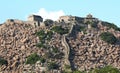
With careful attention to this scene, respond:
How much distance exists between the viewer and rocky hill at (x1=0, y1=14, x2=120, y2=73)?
167875 mm

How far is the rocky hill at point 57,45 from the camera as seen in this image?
167875 millimetres

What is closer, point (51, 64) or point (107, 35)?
point (51, 64)

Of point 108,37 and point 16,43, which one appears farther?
point 108,37

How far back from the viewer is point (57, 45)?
17412cm

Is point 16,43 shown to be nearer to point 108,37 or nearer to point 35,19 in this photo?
point 35,19

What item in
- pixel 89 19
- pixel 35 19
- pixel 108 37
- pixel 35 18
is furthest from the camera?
pixel 89 19

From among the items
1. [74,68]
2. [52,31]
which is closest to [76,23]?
[52,31]

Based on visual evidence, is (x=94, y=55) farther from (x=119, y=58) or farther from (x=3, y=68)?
(x=3, y=68)

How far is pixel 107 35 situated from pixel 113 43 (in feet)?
7.59

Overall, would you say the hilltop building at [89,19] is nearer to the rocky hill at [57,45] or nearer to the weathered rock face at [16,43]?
the rocky hill at [57,45]

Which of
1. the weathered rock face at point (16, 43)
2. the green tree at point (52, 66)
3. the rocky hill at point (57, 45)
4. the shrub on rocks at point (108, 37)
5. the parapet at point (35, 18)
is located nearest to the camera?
the green tree at point (52, 66)

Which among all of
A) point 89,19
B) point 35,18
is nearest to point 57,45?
point 35,18

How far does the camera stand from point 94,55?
173000 mm

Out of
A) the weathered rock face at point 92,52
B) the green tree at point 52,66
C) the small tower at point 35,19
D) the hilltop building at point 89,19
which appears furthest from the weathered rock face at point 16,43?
the hilltop building at point 89,19
